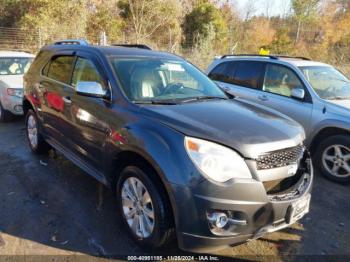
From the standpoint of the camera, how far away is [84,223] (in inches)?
130

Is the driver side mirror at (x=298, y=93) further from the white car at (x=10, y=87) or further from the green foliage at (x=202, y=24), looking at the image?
the green foliage at (x=202, y=24)

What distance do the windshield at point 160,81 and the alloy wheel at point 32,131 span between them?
2.34m

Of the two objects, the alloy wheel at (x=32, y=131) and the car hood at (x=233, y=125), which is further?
the alloy wheel at (x=32, y=131)

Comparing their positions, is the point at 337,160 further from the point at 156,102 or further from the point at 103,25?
the point at 103,25

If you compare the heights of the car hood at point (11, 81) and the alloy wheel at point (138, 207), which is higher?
the car hood at point (11, 81)

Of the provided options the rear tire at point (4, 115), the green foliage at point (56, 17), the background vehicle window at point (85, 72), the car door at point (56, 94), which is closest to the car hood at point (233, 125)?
the background vehicle window at point (85, 72)

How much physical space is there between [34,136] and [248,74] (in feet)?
12.8

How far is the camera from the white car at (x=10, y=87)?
265 inches

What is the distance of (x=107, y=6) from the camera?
17953 mm

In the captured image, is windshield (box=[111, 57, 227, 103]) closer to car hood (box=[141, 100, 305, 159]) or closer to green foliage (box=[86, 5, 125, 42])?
car hood (box=[141, 100, 305, 159])

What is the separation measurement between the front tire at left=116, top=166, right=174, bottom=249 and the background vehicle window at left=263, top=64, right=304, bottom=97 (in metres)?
3.41

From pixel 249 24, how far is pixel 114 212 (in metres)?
29.7

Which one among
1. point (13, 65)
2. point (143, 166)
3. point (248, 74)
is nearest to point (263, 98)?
point (248, 74)

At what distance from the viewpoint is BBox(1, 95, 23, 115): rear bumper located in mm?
6720
